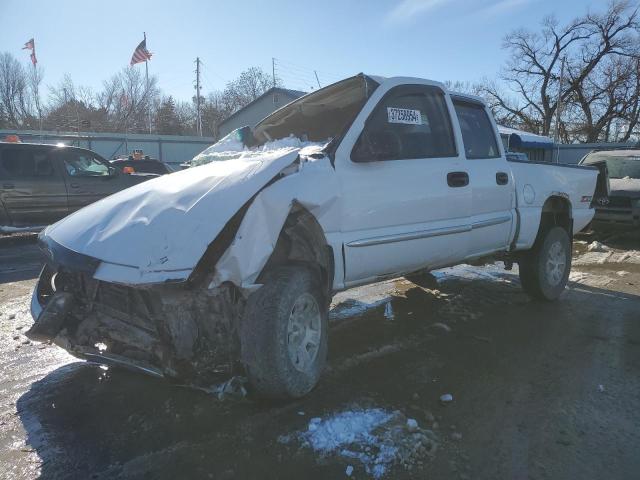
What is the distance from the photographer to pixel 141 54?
37.9 metres

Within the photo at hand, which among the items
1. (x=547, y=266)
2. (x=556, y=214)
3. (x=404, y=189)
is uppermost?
(x=404, y=189)

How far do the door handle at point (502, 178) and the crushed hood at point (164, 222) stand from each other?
95.3 inches

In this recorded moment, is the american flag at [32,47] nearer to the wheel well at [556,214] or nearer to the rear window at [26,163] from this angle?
the rear window at [26,163]

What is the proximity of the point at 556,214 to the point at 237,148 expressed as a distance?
3.79m

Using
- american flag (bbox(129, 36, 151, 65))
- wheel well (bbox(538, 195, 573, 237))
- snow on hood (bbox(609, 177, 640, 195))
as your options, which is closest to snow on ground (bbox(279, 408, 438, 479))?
wheel well (bbox(538, 195, 573, 237))

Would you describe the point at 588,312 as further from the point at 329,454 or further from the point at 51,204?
the point at 51,204

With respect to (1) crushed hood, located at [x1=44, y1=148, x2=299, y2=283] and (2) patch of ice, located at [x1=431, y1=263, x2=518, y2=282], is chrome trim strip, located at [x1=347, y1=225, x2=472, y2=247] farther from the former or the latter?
(2) patch of ice, located at [x1=431, y1=263, x2=518, y2=282]

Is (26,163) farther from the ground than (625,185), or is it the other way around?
(26,163)

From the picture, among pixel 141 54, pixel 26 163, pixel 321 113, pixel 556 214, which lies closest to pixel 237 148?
pixel 321 113

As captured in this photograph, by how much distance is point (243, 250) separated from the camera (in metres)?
2.68

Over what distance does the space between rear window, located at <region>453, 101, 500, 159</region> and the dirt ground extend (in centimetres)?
166

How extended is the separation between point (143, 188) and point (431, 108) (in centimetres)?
248

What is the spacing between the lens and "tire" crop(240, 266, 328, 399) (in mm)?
2777

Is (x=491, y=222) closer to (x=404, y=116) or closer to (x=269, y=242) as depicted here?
(x=404, y=116)
